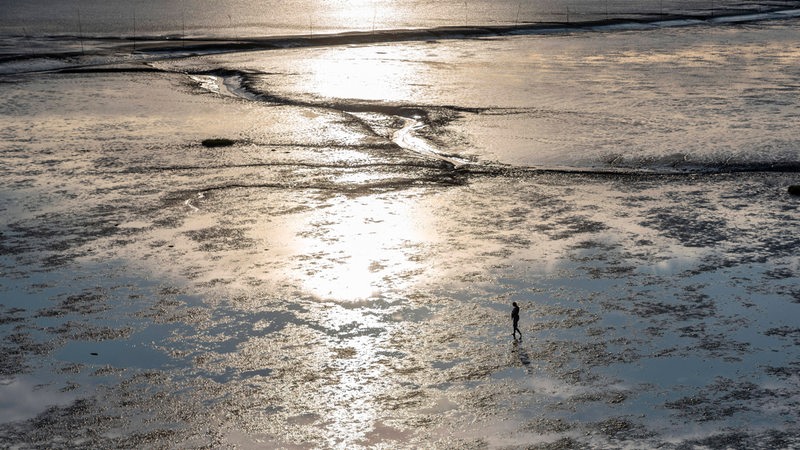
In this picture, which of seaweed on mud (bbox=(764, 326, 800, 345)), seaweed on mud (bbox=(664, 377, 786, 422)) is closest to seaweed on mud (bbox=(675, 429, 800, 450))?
seaweed on mud (bbox=(664, 377, 786, 422))

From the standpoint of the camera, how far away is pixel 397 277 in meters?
8.35

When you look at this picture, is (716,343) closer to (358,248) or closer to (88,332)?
(358,248)

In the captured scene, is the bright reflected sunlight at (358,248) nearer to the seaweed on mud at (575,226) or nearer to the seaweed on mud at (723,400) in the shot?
the seaweed on mud at (575,226)

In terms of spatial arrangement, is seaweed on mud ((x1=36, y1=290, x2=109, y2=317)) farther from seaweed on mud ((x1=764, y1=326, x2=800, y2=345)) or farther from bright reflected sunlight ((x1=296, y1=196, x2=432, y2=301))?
seaweed on mud ((x1=764, y1=326, x2=800, y2=345))

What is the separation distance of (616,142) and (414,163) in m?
2.86

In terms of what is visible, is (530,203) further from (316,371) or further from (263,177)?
(316,371)

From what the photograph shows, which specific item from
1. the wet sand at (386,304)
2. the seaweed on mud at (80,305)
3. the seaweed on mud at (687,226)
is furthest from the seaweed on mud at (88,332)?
the seaweed on mud at (687,226)

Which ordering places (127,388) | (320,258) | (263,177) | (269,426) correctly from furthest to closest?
(263,177), (320,258), (127,388), (269,426)

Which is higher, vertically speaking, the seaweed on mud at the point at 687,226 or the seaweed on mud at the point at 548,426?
the seaweed on mud at the point at 687,226

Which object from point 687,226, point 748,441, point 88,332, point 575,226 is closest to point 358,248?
point 575,226

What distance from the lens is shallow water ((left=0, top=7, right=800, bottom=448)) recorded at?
20.0 ft

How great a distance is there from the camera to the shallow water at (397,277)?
6.09 metres

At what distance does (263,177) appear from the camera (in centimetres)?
1160

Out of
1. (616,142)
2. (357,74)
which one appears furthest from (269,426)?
(357,74)
